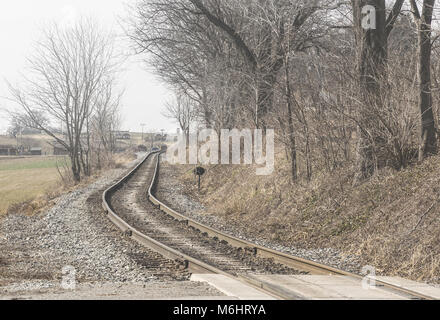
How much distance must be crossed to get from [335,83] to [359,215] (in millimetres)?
4830

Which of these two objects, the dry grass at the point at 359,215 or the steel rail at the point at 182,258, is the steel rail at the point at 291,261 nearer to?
the steel rail at the point at 182,258

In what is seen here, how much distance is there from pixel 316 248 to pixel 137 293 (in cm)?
588

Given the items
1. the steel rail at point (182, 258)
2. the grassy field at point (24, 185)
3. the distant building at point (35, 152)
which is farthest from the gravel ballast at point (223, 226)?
the distant building at point (35, 152)

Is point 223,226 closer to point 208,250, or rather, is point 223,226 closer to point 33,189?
point 208,250

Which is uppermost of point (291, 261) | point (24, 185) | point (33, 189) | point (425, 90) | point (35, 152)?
point (425, 90)

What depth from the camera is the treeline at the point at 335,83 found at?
13234mm

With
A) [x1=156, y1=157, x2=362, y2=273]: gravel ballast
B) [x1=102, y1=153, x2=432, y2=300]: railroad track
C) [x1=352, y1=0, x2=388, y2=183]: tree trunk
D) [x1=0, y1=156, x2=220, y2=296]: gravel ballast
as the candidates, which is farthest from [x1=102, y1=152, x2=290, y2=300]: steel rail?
[x1=352, y1=0, x2=388, y2=183]: tree trunk

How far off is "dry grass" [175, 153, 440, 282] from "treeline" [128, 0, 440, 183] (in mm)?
766

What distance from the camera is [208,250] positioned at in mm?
12289

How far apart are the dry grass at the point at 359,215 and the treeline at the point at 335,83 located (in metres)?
0.77

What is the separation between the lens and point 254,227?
15.5m

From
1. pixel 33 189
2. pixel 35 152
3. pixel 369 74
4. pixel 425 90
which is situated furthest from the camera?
pixel 35 152

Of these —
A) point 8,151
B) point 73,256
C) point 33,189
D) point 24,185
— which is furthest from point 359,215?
point 8,151

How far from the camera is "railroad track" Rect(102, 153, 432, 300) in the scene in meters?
9.46
